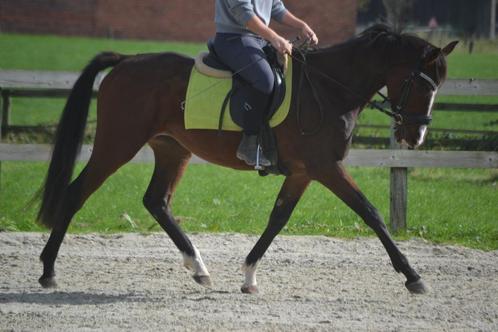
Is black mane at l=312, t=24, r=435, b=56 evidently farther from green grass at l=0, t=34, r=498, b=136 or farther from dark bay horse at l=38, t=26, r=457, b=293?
green grass at l=0, t=34, r=498, b=136

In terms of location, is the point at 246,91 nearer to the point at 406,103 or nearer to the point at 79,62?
the point at 406,103

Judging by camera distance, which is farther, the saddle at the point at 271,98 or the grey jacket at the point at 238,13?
the saddle at the point at 271,98

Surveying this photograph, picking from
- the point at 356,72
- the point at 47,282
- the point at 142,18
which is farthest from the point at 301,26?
the point at 142,18

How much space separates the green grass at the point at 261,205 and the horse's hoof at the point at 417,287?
283cm

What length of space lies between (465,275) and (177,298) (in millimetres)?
2773

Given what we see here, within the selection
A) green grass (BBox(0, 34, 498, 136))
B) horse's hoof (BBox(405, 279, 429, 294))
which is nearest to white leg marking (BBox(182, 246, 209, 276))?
horse's hoof (BBox(405, 279, 429, 294))

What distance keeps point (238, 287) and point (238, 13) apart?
2309 mm

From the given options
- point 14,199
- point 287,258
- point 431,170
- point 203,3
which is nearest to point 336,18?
point 203,3

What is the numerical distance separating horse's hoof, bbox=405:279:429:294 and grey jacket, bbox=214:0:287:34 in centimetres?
246

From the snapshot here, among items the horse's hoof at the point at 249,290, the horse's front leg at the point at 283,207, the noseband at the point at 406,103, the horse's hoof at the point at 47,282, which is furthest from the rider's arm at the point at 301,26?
the horse's hoof at the point at 47,282

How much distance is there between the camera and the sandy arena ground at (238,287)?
19.4 ft

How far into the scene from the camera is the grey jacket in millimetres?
6703

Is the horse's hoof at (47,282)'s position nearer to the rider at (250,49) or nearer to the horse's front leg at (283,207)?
the horse's front leg at (283,207)

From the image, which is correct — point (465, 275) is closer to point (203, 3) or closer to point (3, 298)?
point (3, 298)
